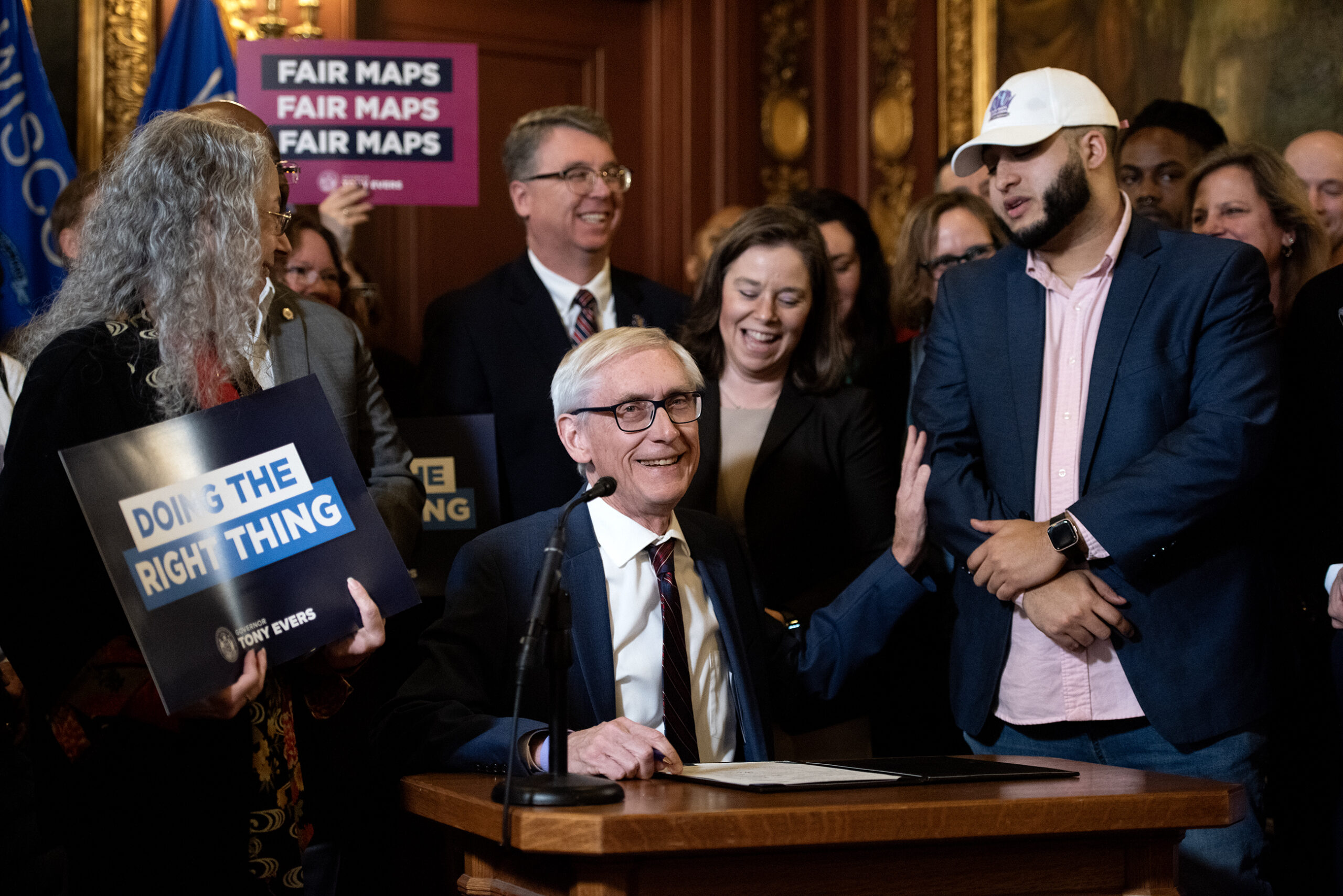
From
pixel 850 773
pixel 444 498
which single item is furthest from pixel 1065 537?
pixel 444 498

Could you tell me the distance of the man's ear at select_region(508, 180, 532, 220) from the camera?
411cm

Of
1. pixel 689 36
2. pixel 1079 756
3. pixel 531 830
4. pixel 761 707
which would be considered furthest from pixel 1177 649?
pixel 689 36

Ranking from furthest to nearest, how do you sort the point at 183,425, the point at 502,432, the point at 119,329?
the point at 502,432, the point at 119,329, the point at 183,425

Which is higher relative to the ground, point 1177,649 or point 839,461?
point 839,461

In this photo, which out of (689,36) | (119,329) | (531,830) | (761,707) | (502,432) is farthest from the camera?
(689,36)

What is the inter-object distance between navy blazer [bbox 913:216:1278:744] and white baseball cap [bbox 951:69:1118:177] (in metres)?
0.25

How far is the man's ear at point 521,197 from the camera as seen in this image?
13.5ft

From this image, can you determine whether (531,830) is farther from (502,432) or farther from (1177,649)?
(502,432)

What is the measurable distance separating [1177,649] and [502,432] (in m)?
1.89

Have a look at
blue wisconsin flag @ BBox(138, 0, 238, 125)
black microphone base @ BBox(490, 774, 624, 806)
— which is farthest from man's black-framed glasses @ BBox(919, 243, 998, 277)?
blue wisconsin flag @ BBox(138, 0, 238, 125)

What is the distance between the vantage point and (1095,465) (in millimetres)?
2695

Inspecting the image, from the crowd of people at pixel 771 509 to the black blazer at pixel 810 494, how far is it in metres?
0.01

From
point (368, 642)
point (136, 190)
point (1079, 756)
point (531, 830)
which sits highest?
point (136, 190)

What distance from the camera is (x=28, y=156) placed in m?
4.65
